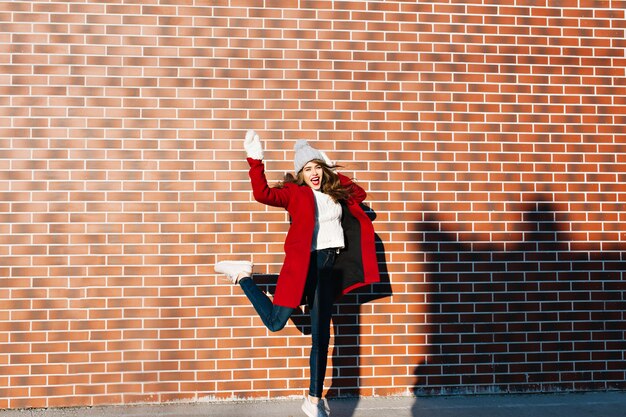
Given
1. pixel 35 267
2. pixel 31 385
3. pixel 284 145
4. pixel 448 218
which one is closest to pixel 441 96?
pixel 448 218

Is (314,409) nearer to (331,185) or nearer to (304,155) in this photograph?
(331,185)

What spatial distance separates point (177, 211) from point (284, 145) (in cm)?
99

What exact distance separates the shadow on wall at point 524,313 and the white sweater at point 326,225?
1028 mm

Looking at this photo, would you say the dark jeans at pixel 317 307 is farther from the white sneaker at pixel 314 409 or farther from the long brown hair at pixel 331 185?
the long brown hair at pixel 331 185

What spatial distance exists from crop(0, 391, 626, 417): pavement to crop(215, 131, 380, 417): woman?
0.52 meters

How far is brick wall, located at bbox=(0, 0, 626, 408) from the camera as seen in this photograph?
17.1ft

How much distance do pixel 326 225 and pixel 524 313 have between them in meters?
2.02

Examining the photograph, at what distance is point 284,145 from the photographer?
5.42 meters

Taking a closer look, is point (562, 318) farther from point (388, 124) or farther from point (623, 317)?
point (388, 124)

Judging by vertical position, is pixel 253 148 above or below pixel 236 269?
above

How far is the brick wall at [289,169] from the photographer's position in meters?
5.21

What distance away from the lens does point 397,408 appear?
5.14 m

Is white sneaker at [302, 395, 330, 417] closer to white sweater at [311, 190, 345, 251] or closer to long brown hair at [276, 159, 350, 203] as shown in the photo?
white sweater at [311, 190, 345, 251]

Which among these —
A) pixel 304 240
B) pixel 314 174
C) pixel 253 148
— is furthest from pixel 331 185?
pixel 253 148
